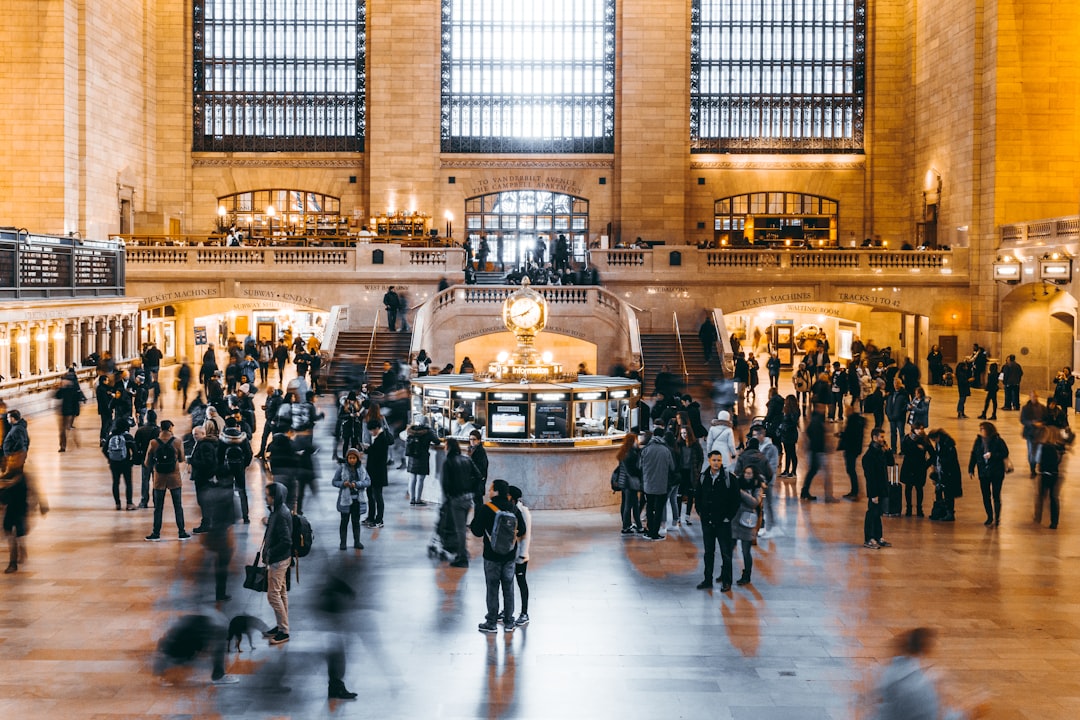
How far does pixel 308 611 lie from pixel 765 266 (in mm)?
27573

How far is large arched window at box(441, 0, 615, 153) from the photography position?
44031 mm

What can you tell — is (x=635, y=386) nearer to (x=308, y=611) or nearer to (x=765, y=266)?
(x=308, y=611)

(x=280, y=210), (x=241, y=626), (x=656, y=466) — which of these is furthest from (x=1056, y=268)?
(x=280, y=210)

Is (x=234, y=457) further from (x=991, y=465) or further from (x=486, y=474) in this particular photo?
(x=991, y=465)

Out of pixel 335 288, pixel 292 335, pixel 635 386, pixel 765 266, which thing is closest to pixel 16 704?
pixel 635 386

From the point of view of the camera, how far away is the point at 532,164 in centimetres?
4416

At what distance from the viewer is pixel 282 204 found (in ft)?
148

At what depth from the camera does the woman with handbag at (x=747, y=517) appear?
11.5 m

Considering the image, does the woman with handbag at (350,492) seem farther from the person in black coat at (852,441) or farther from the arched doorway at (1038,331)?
the arched doorway at (1038,331)

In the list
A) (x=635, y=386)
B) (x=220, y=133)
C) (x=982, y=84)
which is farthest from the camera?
(x=220, y=133)

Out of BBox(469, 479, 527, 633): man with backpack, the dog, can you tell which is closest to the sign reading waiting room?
BBox(469, 479, 527, 633): man with backpack


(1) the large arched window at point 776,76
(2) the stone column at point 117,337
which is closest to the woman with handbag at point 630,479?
(2) the stone column at point 117,337

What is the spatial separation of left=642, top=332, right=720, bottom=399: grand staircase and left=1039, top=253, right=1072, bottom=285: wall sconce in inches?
356

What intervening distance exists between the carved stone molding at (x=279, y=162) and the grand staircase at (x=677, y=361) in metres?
16.5
